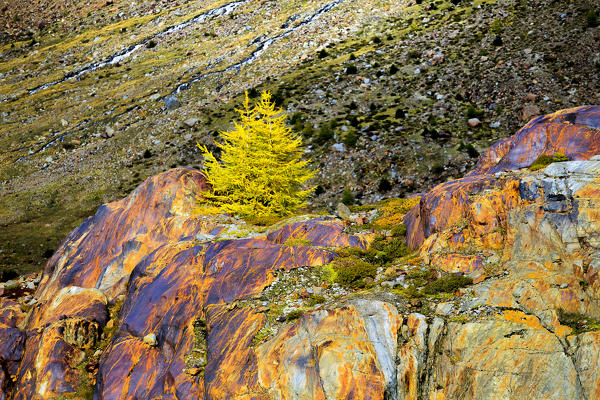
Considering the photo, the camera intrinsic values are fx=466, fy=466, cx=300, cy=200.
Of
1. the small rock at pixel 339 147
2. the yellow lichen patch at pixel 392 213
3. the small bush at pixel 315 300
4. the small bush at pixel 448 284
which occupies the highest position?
the small bush at pixel 448 284

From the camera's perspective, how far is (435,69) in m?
66.9

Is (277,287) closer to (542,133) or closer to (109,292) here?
(109,292)

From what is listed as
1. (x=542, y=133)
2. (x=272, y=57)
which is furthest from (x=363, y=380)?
(x=272, y=57)

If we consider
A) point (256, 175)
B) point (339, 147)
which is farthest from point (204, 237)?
point (339, 147)

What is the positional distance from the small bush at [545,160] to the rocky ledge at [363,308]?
1.96 ft

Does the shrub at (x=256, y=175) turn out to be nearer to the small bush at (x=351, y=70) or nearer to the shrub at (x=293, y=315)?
the shrub at (x=293, y=315)

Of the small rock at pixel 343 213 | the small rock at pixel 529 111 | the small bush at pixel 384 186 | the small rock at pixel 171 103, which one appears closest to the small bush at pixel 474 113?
the small rock at pixel 529 111

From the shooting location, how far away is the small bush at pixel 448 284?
45.4 feet

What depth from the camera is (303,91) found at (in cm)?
7094

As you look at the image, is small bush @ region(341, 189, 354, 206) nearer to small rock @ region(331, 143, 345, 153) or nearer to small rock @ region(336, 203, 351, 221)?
small rock @ region(331, 143, 345, 153)

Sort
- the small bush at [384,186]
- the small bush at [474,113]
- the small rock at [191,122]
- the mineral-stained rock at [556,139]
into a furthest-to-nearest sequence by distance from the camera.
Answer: the small rock at [191,122] → the small bush at [474,113] → the small bush at [384,186] → the mineral-stained rock at [556,139]

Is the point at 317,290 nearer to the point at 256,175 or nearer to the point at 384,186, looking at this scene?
the point at 256,175

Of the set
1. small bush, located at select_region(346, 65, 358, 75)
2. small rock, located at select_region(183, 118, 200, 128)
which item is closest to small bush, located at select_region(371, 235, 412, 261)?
small rock, located at select_region(183, 118, 200, 128)

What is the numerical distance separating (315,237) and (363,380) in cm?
811
